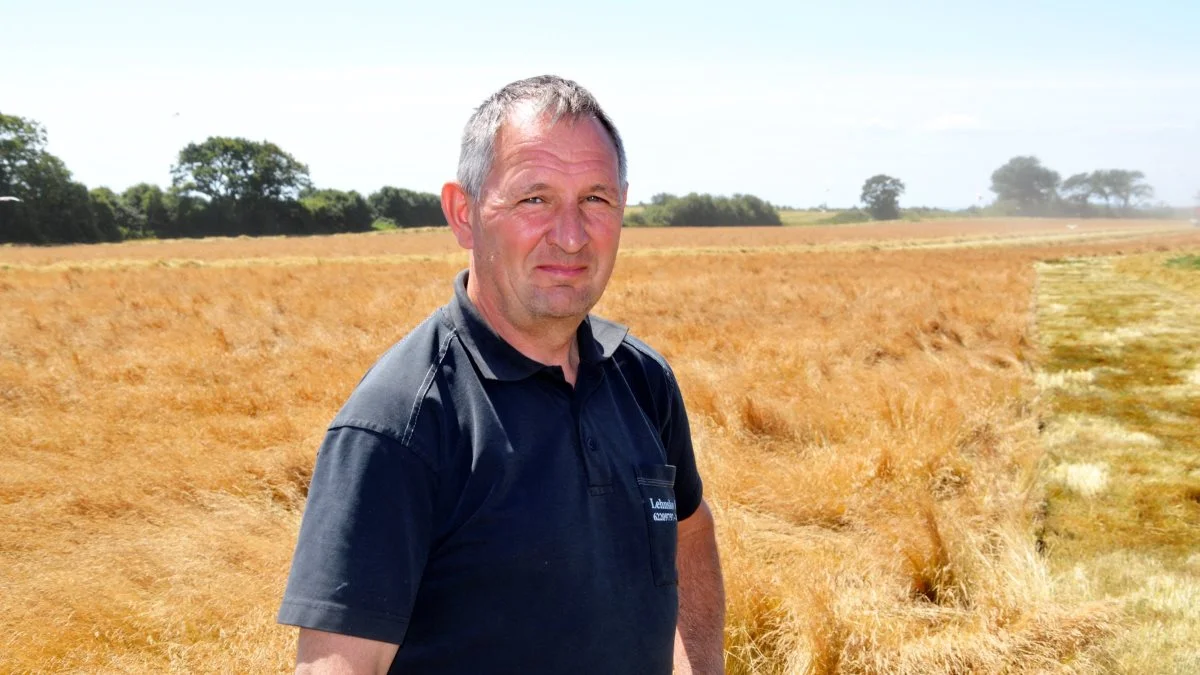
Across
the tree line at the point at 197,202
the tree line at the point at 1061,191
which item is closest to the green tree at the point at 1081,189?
the tree line at the point at 1061,191

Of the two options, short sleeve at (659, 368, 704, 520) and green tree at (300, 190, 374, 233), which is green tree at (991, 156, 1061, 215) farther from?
short sleeve at (659, 368, 704, 520)

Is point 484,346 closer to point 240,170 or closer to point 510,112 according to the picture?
point 510,112

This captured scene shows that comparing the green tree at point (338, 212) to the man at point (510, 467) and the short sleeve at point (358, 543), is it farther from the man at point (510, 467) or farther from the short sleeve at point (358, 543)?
the short sleeve at point (358, 543)

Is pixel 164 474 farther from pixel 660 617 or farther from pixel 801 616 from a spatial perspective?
pixel 660 617

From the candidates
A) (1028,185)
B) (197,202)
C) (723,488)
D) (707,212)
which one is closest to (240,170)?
(197,202)

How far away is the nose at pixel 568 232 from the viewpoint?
1.54m

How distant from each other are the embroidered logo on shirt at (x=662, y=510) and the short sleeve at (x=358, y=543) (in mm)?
468

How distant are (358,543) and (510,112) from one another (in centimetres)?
74

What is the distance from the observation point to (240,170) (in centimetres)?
7250

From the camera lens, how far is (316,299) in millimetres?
14766

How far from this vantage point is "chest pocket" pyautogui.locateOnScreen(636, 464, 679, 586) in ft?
5.09

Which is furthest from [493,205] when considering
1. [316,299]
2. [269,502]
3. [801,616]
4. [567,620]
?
[316,299]

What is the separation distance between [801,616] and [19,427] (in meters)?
5.23

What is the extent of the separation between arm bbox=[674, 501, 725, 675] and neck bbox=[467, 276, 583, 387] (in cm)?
58
